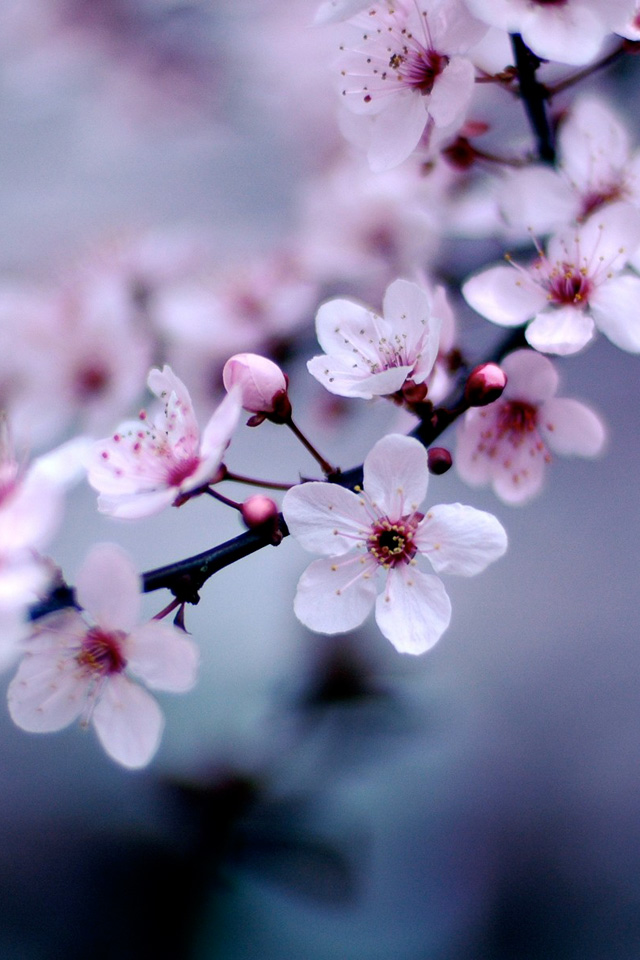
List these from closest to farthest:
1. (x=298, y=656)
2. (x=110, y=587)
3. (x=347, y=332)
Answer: (x=110, y=587) → (x=347, y=332) → (x=298, y=656)

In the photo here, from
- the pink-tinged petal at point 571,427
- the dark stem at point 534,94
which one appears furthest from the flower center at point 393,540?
the dark stem at point 534,94

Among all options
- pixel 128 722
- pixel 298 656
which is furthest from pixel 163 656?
pixel 298 656

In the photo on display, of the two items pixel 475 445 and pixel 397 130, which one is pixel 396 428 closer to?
pixel 475 445

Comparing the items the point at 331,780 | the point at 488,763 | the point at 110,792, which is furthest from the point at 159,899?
the point at 488,763

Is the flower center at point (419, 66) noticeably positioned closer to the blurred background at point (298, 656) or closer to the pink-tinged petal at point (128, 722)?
the blurred background at point (298, 656)

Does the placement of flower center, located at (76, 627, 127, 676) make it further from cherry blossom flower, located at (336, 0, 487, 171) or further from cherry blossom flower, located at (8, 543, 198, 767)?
cherry blossom flower, located at (336, 0, 487, 171)

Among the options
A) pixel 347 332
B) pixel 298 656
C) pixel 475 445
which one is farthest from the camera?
pixel 298 656

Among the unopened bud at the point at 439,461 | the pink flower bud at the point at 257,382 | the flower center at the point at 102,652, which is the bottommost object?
the flower center at the point at 102,652
